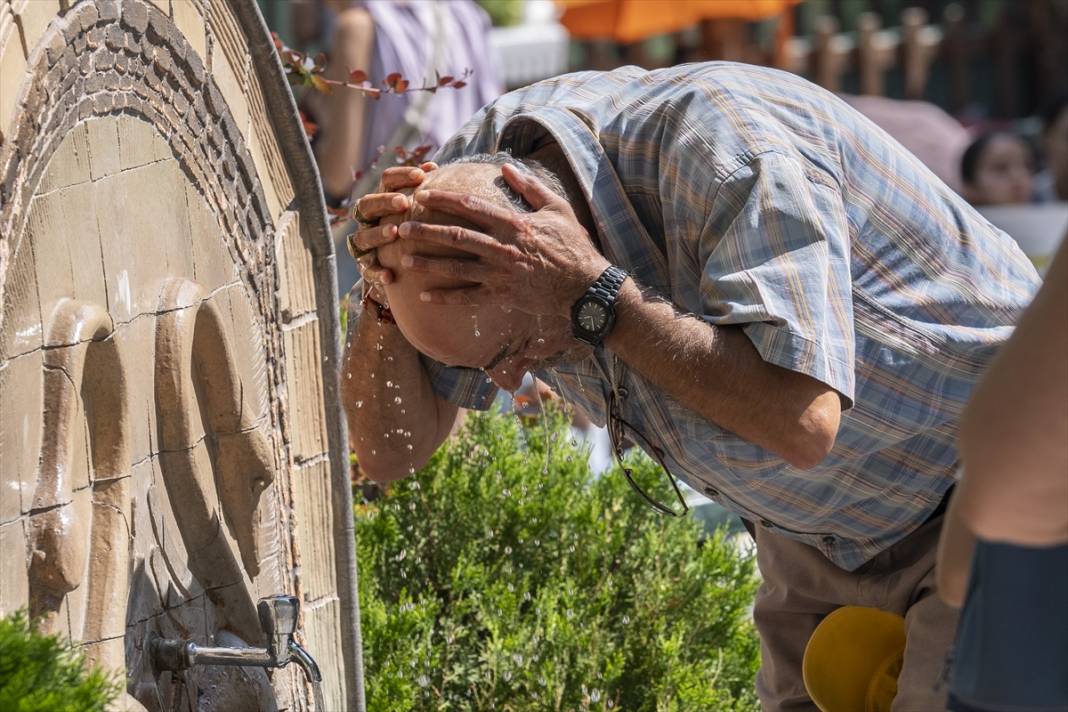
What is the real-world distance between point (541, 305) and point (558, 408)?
1477 mm

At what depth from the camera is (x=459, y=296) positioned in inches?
80.9

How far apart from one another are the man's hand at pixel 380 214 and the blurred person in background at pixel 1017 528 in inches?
38.0

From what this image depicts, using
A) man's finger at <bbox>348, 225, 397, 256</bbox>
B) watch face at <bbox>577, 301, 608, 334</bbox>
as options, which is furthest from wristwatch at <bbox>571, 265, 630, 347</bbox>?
man's finger at <bbox>348, 225, 397, 256</bbox>

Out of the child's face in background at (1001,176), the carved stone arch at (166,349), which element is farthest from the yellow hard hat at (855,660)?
the child's face in background at (1001,176)

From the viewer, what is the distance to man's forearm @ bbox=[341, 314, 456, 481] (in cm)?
249

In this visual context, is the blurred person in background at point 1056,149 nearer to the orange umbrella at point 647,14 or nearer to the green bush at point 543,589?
the orange umbrella at point 647,14

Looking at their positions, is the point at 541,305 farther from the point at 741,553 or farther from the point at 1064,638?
the point at 741,553

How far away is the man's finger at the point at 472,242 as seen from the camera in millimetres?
1986

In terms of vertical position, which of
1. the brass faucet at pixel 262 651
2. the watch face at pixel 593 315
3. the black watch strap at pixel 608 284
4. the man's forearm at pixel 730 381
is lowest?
the brass faucet at pixel 262 651

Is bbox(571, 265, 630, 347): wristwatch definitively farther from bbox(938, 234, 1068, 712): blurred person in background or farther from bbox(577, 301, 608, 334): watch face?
bbox(938, 234, 1068, 712): blurred person in background

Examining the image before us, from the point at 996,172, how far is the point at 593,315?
548 cm

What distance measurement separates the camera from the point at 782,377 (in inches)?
78.2

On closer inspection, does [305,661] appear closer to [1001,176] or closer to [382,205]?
[382,205]

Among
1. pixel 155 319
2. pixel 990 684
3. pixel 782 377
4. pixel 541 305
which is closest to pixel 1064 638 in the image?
pixel 990 684
